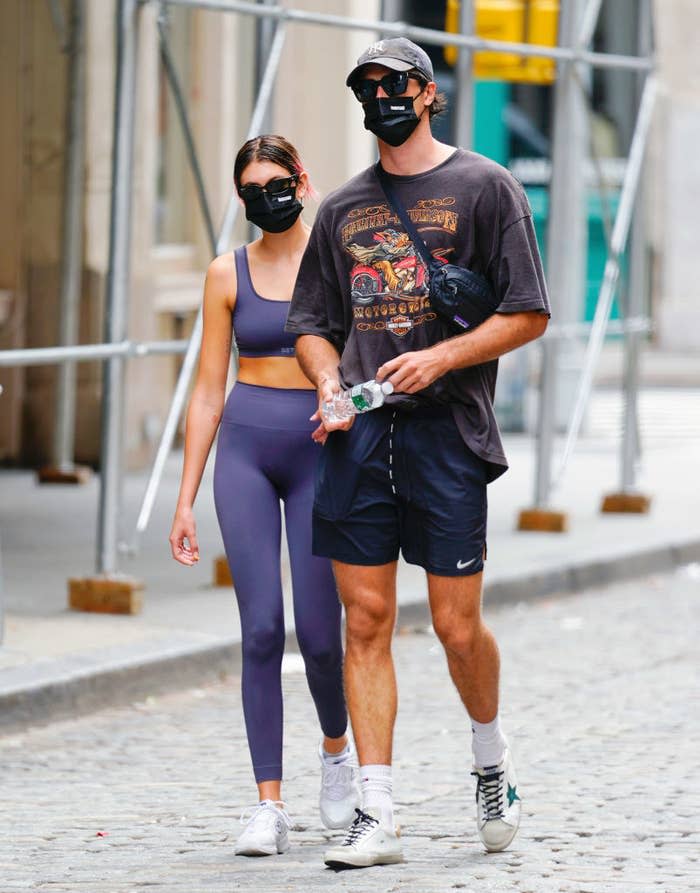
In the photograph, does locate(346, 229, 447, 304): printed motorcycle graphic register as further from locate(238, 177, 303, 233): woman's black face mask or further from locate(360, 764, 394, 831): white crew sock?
locate(360, 764, 394, 831): white crew sock

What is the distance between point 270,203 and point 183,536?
0.89m

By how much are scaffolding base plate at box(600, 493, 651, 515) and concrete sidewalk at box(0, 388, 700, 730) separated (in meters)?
0.10

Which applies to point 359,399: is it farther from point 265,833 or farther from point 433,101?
point 265,833

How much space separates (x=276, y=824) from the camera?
5523 mm

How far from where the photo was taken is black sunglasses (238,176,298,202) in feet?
18.7

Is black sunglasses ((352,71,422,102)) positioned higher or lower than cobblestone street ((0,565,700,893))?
higher

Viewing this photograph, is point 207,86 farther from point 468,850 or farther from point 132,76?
point 468,850

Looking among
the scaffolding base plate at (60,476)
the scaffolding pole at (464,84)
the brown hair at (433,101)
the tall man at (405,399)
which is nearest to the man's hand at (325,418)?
the tall man at (405,399)

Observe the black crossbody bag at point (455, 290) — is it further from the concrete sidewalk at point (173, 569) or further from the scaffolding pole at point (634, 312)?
the scaffolding pole at point (634, 312)

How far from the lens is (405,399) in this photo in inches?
205

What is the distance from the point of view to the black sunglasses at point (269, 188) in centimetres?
570

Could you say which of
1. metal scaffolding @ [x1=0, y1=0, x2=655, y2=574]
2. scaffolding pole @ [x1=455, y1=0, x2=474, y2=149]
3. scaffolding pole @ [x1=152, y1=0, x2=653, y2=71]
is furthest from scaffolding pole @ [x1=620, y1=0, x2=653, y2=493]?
scaffolding pole @ [x1=455, y1=0, x2=474, y2=149]

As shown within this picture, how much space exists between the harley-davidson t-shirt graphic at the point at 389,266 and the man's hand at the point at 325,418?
0.15 m

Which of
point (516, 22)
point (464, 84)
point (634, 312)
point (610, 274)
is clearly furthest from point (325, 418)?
point (634, 312)
